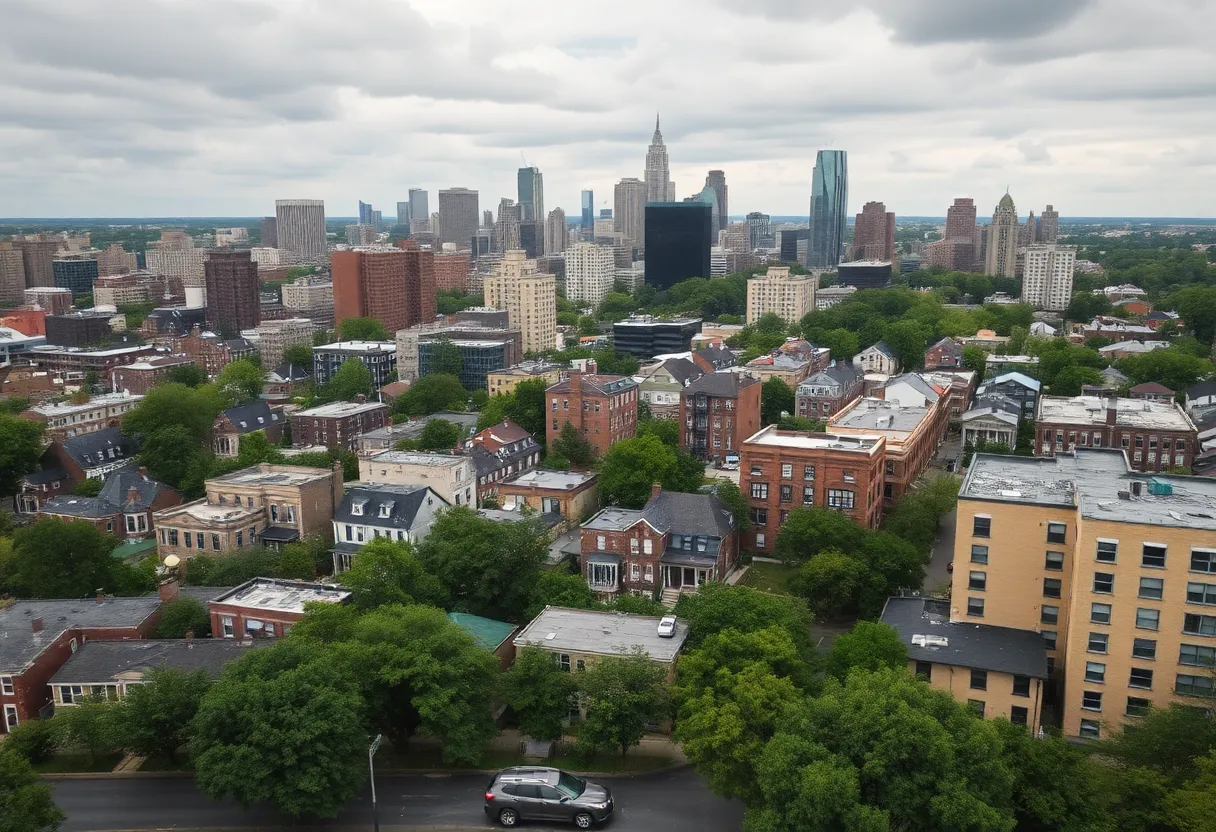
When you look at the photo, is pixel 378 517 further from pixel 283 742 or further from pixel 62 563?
pixel 283 742

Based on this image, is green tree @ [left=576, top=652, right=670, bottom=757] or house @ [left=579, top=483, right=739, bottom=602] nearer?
green tree @ [left=576, top=652, right=670, bottom=757]

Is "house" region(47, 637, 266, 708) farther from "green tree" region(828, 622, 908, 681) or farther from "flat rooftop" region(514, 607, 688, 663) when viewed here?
"green tree" region(828, 622, 908, 681)

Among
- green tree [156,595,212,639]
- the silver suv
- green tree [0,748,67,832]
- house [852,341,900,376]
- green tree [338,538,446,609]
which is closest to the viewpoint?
green tree [0,748,67,832]

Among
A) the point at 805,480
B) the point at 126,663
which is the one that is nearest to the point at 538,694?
the point at 126,663

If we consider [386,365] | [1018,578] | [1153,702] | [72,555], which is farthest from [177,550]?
[386,365]

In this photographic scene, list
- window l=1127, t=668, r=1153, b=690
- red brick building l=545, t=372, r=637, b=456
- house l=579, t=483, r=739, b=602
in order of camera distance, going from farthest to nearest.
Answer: red brick building l=545, t=372, r=637, b=456 → house l=579, t=483, r=739, b=602 → window l=1127, t=668, r=1153, b=690

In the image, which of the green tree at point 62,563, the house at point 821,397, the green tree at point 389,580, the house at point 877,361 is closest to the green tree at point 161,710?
the green tree at point 389,580

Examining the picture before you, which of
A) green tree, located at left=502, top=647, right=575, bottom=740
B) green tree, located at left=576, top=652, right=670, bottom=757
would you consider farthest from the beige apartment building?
green tree, located at left=502, top=647, right=575, bottom=740

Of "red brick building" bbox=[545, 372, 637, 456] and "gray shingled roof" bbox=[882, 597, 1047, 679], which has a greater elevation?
"red brick building" bbox=[545, 372, 637, 456]
